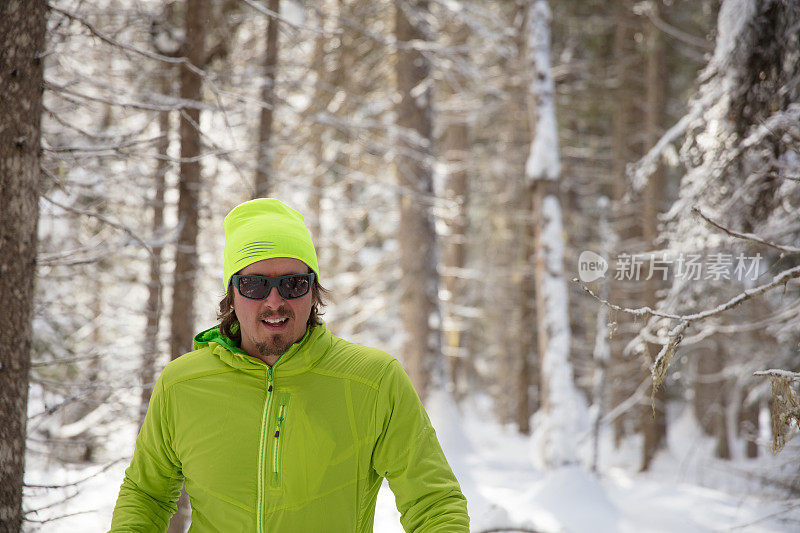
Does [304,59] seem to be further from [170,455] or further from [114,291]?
[170,455]

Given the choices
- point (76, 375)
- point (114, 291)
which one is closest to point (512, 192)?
point (114, 291)

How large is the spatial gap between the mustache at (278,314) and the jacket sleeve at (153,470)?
1.50 ft

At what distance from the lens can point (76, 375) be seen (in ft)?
26.5

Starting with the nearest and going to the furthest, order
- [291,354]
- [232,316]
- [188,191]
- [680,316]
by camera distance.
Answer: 1. [291,354]
2. [232,316]
3. [680,316]
4. [188,191]

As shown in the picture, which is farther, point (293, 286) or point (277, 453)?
point (293, 286)

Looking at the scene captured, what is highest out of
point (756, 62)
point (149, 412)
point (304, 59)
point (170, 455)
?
point (304, 59)

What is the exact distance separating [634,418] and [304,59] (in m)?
15.4

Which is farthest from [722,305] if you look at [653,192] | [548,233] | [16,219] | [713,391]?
[713,391]

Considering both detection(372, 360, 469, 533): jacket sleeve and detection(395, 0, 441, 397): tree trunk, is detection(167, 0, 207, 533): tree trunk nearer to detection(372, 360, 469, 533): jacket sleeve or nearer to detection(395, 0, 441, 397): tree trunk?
detection(372, 360, 469, 533): jacket sleeve

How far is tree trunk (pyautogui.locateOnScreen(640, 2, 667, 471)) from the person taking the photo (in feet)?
44.5

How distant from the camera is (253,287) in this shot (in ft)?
8.54

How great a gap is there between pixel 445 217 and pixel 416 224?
0.67 m

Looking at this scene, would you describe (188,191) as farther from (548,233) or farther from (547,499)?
(547,499)

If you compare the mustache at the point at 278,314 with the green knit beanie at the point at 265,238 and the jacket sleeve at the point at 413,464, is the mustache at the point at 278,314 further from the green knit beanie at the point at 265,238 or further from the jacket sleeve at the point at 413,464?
the jacket sleeve at the point at 413,464
